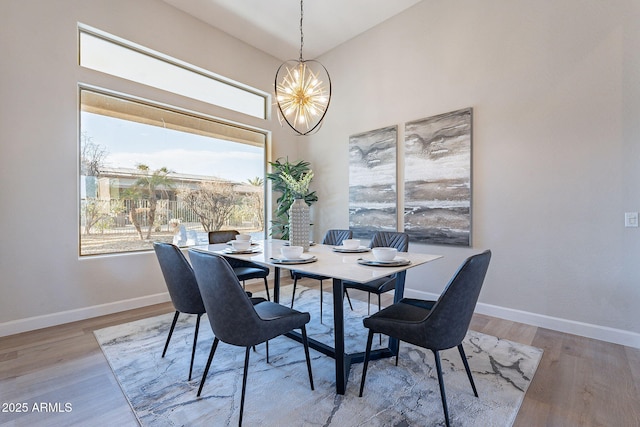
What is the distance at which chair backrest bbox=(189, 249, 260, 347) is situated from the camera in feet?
4.77

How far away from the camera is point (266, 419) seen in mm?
1550

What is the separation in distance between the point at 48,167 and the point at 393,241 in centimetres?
338

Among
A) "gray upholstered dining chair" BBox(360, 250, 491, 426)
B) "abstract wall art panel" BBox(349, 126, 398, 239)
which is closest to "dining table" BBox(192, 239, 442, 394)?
"gray upholstered dining chair" BBox(360, 250, 491, 426)

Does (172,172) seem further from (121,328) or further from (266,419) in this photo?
(266,419)

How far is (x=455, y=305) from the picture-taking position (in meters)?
1.44

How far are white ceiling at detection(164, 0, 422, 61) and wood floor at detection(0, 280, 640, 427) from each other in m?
3.87

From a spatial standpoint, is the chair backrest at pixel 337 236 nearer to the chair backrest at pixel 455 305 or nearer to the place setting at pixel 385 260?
the place setting at pixel 385 260

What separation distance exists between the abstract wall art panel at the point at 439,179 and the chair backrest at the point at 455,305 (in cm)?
187

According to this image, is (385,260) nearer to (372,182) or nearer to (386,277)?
(386,277)

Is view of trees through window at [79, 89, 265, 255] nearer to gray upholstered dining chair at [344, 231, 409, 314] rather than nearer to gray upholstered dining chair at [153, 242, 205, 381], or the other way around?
gray upholstered dining chair at [153, 242, 205, 381]

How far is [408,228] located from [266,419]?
2.69 metres

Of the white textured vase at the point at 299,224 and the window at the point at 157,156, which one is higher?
the window at the point at 157,156

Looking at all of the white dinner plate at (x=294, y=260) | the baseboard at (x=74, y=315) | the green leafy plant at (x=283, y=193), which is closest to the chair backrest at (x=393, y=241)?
the white dinner plate at (x=294, y=260)

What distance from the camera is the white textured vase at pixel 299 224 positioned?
2.29 m
